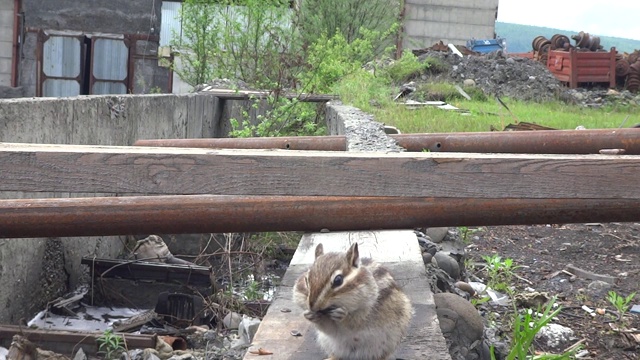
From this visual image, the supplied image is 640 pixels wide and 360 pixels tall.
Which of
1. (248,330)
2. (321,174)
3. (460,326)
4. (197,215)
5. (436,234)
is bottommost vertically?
(248,330)

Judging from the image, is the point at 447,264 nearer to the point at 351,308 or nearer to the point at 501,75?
the point at 351,308

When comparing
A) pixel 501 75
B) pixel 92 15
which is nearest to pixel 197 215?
pixel 501 75

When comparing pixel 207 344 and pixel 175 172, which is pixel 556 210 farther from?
pixel 207 344

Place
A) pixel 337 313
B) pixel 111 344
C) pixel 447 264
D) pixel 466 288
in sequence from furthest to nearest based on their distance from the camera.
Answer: pixel 111 344
pixel 447 264
pixel 466 288
pixel 337 313

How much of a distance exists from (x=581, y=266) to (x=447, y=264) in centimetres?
181

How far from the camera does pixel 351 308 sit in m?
2.77

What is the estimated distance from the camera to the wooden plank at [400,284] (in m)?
2.89

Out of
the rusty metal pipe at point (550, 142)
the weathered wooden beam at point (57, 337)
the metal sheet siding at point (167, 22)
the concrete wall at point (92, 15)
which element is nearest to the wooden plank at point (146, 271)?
the weathered wooden beam at point (57, 337)

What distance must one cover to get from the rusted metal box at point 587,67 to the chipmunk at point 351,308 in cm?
2062

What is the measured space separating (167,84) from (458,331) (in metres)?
17.9

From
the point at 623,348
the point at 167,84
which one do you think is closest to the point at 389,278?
the point at 623,348

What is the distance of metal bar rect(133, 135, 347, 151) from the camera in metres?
5.34

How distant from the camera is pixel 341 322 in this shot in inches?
109

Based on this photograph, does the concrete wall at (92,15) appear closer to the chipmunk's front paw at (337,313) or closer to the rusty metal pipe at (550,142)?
the rusty metal pipe at (550,142)
